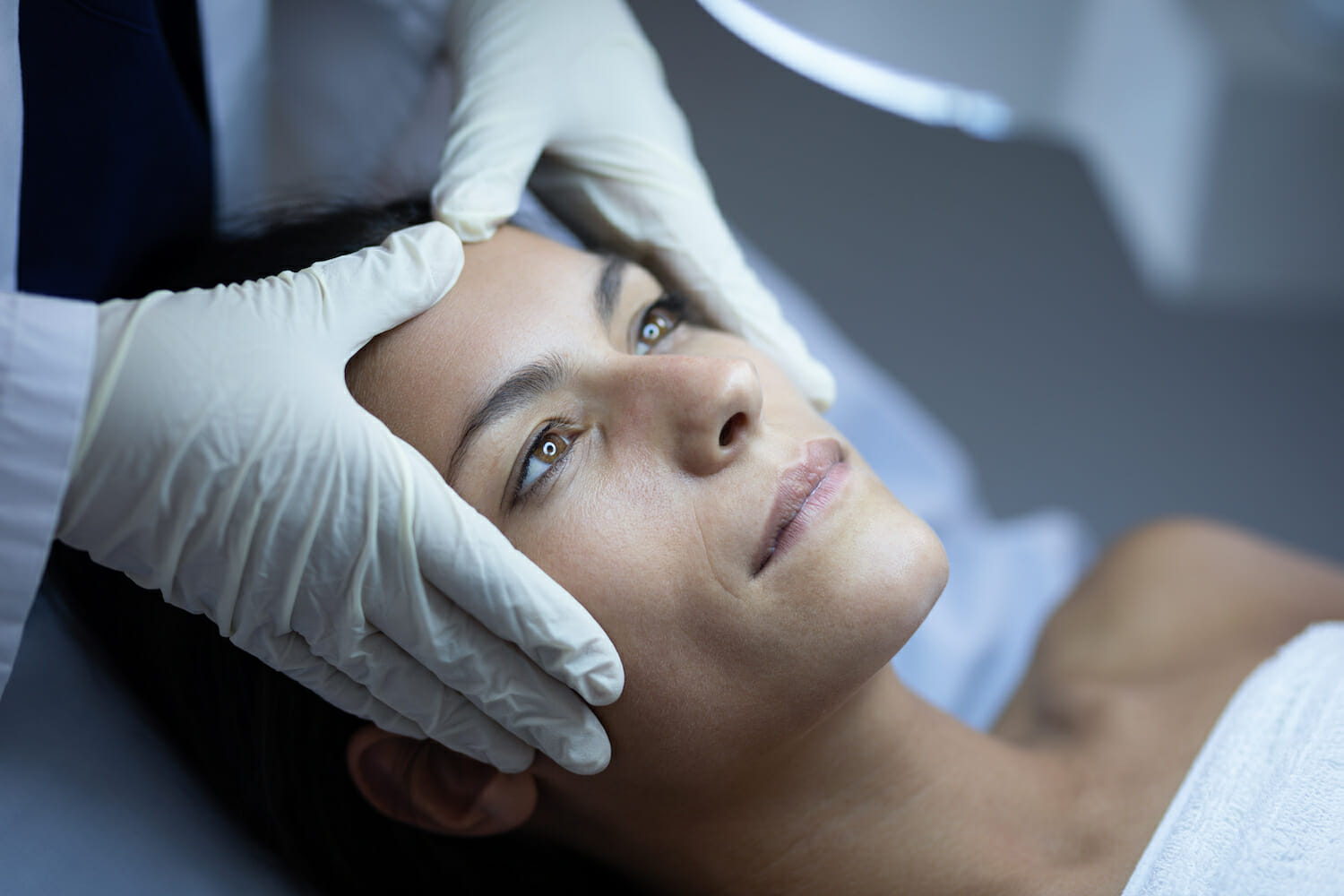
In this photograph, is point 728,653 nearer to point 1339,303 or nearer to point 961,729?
point 961,729

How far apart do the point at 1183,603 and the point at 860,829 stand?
75 centimetres

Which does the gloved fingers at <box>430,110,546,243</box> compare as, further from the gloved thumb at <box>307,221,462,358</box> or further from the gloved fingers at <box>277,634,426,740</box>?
the gloved fingers at <box>277,634,426,740</box>

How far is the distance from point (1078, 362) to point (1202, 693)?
37.8 inches

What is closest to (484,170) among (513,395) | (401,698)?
(513,395)

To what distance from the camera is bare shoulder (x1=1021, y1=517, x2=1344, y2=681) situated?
1402 mm

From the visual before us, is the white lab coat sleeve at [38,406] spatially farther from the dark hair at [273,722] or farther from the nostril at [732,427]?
the nostril at [732,427]

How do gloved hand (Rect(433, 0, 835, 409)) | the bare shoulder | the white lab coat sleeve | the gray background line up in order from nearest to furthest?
the white lab coat sleeve, gloved hand (Rect(433, 0, 835, 409)), the bare shoulder, the gray background

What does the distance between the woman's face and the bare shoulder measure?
71 centimetres

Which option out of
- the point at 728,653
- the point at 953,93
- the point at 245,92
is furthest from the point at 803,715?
the point at 245,92

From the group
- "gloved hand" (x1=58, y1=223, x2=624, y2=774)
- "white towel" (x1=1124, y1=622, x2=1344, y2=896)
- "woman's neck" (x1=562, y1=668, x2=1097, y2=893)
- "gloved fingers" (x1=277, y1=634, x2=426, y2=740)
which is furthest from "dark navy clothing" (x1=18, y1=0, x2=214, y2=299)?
"white towel" (x1=1124, y1=622, x2=1344, y2=896)

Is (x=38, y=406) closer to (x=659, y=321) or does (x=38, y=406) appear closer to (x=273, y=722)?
(x=273, y=722)

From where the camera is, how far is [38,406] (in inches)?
28.8

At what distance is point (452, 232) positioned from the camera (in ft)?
3.10

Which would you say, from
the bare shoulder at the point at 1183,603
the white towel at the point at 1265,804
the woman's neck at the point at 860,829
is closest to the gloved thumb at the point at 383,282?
the woman's neck at the point at 860,829
